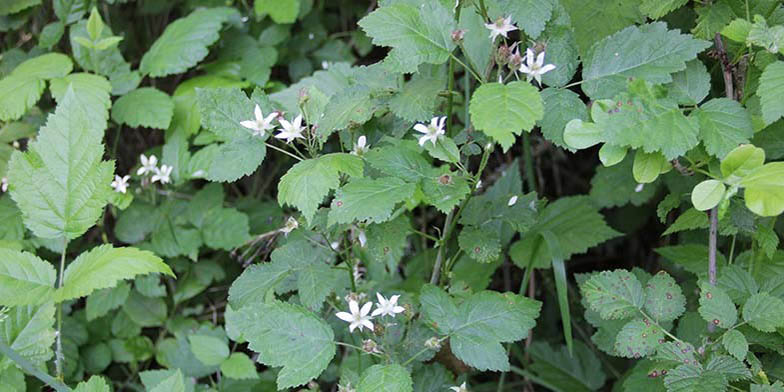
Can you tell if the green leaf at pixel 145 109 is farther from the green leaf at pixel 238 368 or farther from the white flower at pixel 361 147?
the white flower at pixel 361 147

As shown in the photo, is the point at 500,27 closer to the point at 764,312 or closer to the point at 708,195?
the point at 708,195

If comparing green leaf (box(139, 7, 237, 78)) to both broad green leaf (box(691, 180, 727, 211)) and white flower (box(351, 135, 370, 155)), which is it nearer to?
white flower (box(351, 135, 370, 155))

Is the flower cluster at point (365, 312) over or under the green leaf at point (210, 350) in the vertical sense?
over

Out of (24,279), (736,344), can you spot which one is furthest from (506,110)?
(24,279)

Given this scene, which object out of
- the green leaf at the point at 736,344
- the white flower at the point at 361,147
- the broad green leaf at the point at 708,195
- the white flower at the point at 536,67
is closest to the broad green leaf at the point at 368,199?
the white flower at the point at 361,147

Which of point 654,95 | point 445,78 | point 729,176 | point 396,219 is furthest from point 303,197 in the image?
point 729,176

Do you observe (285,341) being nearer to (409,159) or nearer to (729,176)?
(409,159)
